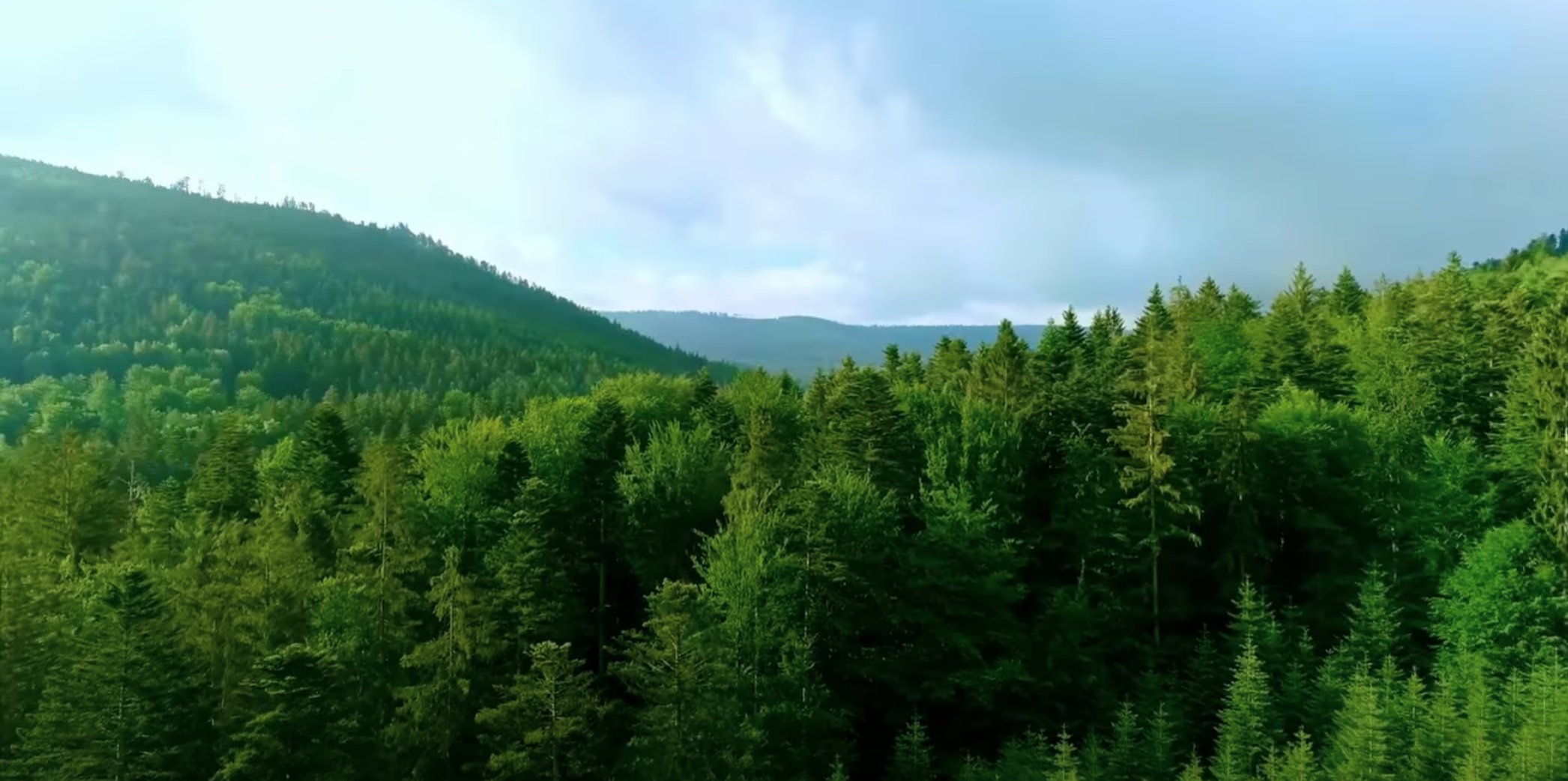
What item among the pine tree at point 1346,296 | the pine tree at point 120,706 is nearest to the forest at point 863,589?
the pine tree at point 120,706

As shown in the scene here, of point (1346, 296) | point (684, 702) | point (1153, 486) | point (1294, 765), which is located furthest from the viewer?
point (1346, 296)

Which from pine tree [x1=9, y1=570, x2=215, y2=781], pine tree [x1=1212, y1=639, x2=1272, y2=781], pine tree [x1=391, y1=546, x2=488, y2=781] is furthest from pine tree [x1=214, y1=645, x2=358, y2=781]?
pine tree [x1=1212, y1=639, x2=1272, y2=781]

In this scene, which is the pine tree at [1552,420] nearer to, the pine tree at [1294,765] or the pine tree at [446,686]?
the pine tree at [1294,765]

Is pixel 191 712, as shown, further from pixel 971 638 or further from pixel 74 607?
pixel 971 638

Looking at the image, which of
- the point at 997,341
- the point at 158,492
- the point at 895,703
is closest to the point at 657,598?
the point at 895,703

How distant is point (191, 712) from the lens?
110 feet

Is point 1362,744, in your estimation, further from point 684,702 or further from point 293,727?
point 293,727

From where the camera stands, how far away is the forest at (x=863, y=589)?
34.3 m

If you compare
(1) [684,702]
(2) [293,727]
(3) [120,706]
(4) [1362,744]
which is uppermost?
(4) [1362,744]

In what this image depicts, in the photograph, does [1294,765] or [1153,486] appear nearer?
[1294,765]

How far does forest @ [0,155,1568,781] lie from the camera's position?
34.3 metres

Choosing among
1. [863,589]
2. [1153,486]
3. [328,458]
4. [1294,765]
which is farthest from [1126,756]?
[328,458]

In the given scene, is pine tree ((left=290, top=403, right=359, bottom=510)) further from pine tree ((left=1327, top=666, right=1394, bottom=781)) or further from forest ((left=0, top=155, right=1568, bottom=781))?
pine tree ((left=1327, top=666, right=1394, bottom=781))

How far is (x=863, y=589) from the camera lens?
4106cm
